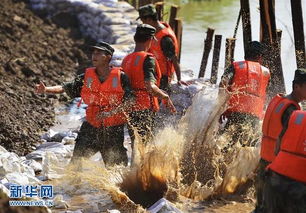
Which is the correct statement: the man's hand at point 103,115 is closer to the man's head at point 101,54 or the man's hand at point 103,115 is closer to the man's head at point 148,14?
the man's head at point 101,54

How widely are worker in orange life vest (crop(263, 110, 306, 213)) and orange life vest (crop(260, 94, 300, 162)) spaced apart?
45cm

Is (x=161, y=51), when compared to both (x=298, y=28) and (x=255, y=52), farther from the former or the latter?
(x=298, y=28)

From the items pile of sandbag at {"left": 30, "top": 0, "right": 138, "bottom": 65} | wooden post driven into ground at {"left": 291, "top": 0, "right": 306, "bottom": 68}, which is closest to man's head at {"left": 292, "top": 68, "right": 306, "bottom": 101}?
wooden post driven into ground at {"left": 291, "top": 0, "right": 306, "bottom": 68}

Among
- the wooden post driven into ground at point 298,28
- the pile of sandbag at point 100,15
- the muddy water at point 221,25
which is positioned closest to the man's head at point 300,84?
the wooden post driven into ground at point 298,28

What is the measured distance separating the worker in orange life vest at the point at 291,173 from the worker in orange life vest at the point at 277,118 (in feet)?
0.76

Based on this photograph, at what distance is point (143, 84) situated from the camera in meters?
7.05

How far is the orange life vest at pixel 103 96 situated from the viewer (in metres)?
6.77

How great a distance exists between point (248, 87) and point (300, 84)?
158cm

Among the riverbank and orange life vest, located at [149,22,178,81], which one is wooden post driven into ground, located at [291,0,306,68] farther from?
the riverbank

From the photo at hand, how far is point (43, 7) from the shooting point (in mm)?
15891

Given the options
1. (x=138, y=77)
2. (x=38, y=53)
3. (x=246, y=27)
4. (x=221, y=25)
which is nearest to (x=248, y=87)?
(x=138, y=77)

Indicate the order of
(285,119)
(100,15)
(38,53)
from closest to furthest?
(285,119) → (38,53) → (100,15)

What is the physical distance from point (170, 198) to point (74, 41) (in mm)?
8420

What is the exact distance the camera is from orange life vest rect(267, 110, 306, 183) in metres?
5.06
